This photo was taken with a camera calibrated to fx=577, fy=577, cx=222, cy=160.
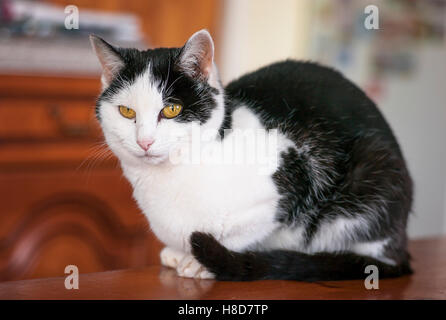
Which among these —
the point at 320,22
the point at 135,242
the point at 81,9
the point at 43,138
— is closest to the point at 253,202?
the point at 43,138

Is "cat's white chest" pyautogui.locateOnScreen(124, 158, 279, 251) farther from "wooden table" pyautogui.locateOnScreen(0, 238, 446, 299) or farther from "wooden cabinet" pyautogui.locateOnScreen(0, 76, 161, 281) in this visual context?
"wooden cabinet" pyautogui.locateOnScreen(0, 76, 161, 281)

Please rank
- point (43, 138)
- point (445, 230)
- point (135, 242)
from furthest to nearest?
→ 1. point (445, 230)
2. point (135, 242)
3. point (43, 138)

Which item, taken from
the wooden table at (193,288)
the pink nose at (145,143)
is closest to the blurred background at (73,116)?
the pink nose at (145,143)

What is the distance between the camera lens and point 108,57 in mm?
866

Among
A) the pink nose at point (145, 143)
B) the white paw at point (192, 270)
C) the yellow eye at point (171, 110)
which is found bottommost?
the white paw at point (192, 270)

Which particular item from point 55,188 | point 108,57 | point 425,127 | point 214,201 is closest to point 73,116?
point 55,188

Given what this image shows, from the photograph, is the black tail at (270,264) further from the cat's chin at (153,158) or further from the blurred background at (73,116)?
the blurred background at (73,116)

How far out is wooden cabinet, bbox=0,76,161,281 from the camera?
1.49m

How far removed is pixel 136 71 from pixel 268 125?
218 millimetres

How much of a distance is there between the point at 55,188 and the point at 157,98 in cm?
86

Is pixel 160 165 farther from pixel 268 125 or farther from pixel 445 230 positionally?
pixel 445 230

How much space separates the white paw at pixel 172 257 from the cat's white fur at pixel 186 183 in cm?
1

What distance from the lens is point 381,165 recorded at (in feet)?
3.01

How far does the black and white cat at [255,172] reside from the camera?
822mm
